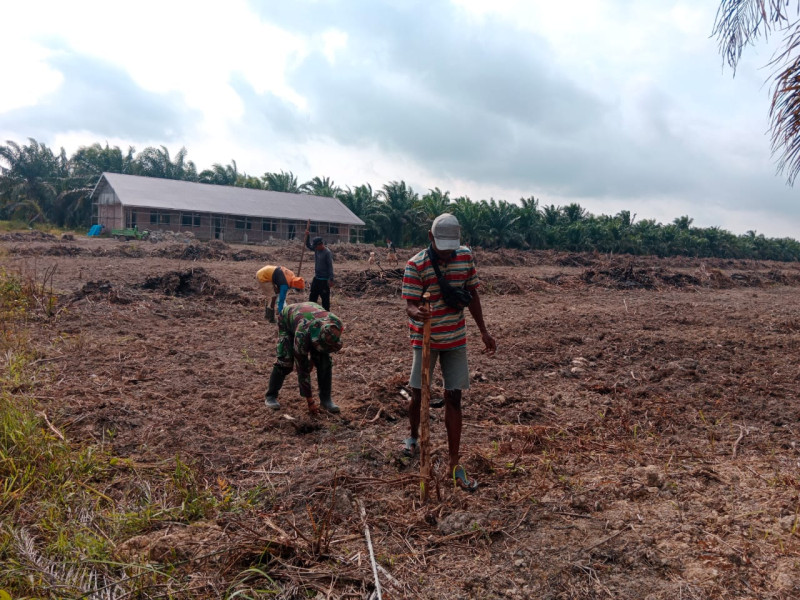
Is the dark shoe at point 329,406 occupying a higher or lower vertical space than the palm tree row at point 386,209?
lower

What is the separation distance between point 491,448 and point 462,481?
0.87m

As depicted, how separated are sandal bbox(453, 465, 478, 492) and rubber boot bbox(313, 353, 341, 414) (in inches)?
67.1

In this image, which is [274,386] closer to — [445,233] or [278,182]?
[445,233]

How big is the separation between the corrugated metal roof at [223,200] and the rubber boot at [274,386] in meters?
29.0

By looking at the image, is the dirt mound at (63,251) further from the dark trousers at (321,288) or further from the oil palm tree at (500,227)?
the oil palm tree at (500,227)

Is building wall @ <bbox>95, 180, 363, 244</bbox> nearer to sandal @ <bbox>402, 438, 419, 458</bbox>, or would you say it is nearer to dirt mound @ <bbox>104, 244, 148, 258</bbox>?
dirt mound @ <bbox>104, 244, 148, 258</bbox>

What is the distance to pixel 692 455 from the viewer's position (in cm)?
418

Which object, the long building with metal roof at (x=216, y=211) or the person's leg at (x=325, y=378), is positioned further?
the long building with metal roof at (x=216, y=211)

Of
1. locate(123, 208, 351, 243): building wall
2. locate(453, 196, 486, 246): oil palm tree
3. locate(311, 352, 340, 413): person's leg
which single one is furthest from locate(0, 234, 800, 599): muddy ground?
locate(453, 196, 486, 246): oil palm tree

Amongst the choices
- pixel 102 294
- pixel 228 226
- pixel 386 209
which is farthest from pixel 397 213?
pixel 102 294

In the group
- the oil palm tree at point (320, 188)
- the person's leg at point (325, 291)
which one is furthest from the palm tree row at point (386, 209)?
the person's leg at point (325, 291)

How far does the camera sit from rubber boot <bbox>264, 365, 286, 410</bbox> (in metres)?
5.11

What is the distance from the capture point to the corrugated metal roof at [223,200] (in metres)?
32.4

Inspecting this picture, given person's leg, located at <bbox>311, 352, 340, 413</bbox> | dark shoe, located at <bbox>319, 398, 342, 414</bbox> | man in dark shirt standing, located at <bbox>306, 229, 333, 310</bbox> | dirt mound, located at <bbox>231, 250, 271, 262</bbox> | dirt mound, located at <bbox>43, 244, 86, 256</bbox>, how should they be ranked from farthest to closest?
dirt mound, located at <bbox>231, 250, 271, 262</bbox>, dirt mound, located at <bbox>43, 244, 86, 256</bbox>, man in dark shirt standing, located at <bbox>306, 229, 333, 310</bbox>, dark shoe, located at <bbox>319, 398, 342, 414</bbox>, person's leg, located at <bbox>311, 352, 340, 413</bbox>
